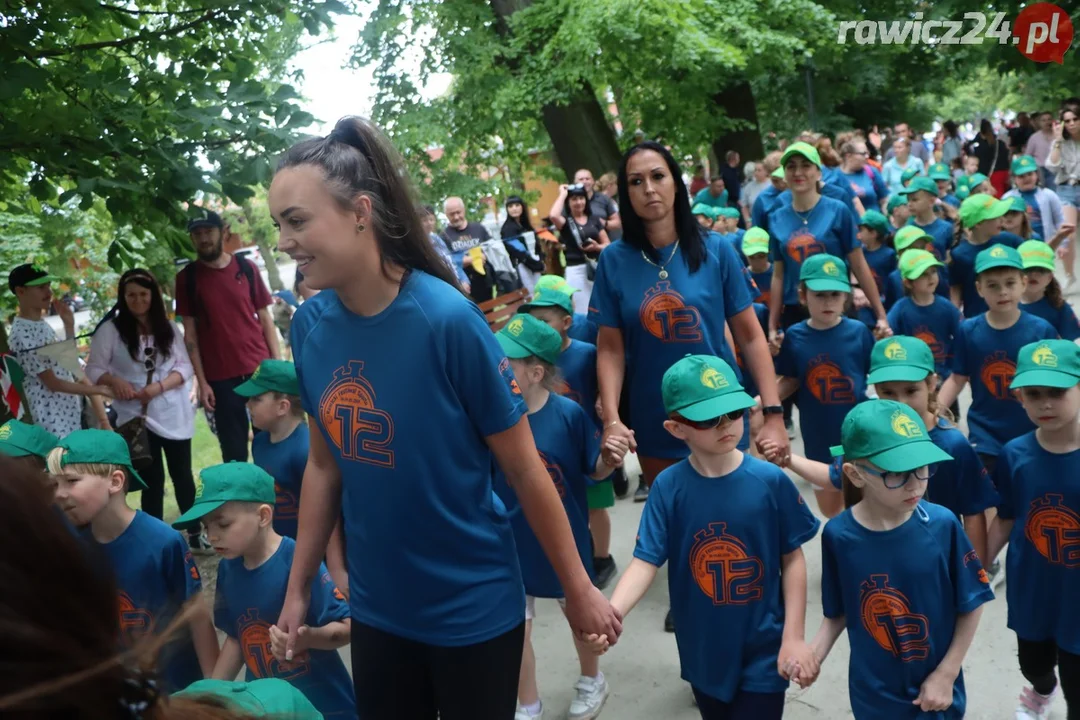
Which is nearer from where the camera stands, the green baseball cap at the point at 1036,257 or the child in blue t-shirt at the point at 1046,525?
the child in blue t-shirt at the point at 1046,525

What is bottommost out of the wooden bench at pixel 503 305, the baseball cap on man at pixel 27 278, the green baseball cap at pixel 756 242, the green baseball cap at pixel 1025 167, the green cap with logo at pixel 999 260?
the wooden bench at pixel 503 305

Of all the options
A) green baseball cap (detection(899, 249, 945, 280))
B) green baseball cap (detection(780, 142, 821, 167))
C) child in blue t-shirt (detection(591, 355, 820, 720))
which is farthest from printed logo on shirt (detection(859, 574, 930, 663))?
green baseball cap (detection(780, 142, 821, 167))

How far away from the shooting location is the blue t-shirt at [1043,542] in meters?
3.50

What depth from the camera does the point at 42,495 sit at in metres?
0.95

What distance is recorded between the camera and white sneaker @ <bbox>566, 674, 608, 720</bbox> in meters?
4.41

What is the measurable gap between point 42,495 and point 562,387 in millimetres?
3912

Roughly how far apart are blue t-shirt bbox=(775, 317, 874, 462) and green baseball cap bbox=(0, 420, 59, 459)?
11.3ft

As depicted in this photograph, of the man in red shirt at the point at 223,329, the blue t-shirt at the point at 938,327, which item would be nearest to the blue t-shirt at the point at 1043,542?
the blue t-shirt at the point at 938,327

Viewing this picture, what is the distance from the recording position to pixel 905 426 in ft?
10.7

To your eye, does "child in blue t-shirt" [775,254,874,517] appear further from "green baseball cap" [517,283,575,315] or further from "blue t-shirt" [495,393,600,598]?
"blue t-shirt" [495,393,600,598]

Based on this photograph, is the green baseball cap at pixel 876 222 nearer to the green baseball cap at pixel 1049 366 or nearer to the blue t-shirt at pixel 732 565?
the green baseball cap at pixel 1049 366

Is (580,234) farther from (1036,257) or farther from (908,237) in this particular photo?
(1036,257)

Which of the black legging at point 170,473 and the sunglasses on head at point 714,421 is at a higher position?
the sunglasses on head at point 714,421

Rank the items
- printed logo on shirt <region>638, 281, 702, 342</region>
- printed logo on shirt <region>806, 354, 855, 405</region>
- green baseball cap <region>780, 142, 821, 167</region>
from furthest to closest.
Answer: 1. green baseball cap <region>780, 142, 821, 167</region>
2. printed logo on shirt <region>806, 354, 855, 405</region>
3. printed logo on shirt <region>638, 281, 702, 342</region>
